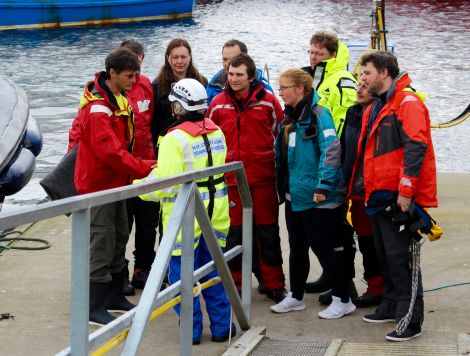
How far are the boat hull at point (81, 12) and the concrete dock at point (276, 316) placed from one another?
30957 mm

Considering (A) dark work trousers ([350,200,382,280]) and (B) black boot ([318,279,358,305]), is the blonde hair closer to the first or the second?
(A) dark work trousers ([350,200,382,280])

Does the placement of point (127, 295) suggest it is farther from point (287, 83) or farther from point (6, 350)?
point (287, 83)

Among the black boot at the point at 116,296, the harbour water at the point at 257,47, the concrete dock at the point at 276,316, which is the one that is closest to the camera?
the concrete dock at the point at 276,316

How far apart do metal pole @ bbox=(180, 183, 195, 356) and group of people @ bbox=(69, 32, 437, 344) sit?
0.60 metres

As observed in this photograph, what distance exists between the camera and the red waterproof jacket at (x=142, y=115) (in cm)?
625

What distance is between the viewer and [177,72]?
6.49 meters

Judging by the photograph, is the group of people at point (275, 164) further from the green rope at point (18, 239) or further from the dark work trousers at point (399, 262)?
the green rope at point (18, 239)

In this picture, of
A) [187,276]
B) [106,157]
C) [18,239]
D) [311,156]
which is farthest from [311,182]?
[18,239]

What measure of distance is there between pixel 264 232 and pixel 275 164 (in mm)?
459

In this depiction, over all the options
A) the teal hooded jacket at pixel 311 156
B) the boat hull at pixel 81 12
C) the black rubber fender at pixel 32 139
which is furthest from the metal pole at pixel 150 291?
the boat hull at pixel 81 12

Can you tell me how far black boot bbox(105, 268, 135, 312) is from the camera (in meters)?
5.81

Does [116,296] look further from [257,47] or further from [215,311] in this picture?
[257,47]

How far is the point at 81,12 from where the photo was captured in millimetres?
38438

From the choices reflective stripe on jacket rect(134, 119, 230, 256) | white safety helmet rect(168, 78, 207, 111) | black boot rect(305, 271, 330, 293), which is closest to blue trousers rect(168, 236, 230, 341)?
reflective stripe on jacket rect(134, 119, 230, 256)
